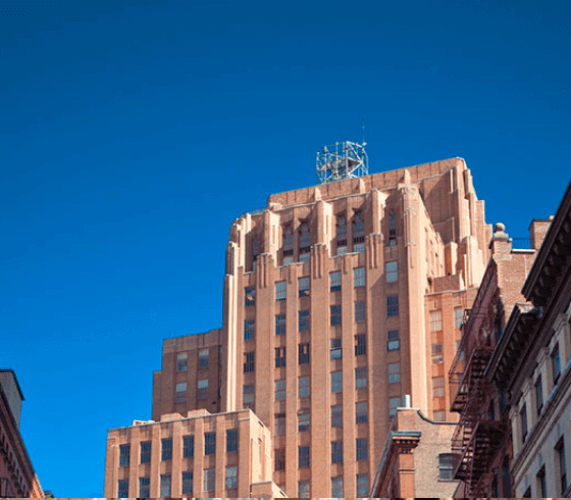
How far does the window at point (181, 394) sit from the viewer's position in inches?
6211

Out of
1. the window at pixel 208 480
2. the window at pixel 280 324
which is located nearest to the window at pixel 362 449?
the window at pixel 208 480

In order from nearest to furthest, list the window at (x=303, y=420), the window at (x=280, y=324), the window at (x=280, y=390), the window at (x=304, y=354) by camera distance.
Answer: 1. the window at (x=303, y=420)
2. the window at (x=280, y=390)
3. the window at (x=304, y=354)
4. the window at (x=280, y=324)

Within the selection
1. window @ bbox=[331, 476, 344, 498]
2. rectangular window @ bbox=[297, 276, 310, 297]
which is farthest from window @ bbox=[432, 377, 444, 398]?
rectangular window @ bbox=[297, 276, 310, 297]

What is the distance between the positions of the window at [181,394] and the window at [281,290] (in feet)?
50.4

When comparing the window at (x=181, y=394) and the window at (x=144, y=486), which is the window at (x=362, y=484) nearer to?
the window at (x=144, y=486)

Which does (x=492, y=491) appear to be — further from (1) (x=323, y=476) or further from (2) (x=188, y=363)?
(2) (x=188, y=363)

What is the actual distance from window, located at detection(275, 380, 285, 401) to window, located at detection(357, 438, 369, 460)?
1044 centimetres

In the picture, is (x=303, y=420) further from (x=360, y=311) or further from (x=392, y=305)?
(x=392, y=305)

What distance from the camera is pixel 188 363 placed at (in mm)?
159500

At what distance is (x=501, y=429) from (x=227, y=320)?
3603 inches

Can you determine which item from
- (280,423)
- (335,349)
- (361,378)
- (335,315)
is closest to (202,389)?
(280,423)

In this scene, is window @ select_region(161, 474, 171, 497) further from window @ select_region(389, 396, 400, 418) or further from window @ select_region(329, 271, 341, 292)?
window @ select_region(329, 271, 341, 292)

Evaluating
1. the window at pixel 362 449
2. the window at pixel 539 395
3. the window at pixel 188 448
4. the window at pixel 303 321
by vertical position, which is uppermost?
the window at pixel 303 321

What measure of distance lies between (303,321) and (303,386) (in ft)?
23.4
